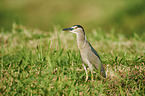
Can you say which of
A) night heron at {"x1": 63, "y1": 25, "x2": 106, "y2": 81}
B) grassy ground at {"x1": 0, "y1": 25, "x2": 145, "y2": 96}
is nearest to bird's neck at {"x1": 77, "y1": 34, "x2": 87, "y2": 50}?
night heron at {"x1": 63, "y1": 25, "x2": 106, "y2": 81}

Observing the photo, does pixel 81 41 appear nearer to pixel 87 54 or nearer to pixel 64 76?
pixel 87 54

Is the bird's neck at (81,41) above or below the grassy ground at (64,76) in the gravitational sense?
above

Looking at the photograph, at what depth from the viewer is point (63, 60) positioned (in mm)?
3127

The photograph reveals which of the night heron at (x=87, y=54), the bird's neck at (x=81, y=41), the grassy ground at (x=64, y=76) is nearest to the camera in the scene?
the grassy ground at (x=64, y=76)

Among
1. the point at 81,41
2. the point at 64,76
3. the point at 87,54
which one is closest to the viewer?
the point at 64,76

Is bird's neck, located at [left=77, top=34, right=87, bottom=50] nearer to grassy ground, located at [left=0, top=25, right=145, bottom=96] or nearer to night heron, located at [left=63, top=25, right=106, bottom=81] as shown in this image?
night heron, located at [left=63, top=25, right=106, bottom=81]

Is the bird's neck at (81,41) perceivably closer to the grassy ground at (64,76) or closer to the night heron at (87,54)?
the night heron at (87,54)

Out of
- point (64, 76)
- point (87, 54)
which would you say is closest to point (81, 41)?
point (87, 54)

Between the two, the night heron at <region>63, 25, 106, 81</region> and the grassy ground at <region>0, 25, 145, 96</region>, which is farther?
the night heron at <region>63, 25, 106, 81</region>

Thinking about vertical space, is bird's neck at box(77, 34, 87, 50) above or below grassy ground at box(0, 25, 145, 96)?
above

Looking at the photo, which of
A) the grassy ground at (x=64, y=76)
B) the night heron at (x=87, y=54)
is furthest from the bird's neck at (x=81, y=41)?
the grassy ground at (x=64, y=76)

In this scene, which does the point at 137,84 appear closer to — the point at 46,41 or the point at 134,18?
the point at 46,41

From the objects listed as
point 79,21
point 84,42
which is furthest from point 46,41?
point 79,21

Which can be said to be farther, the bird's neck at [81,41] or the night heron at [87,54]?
the bird's neck at [81,41]
